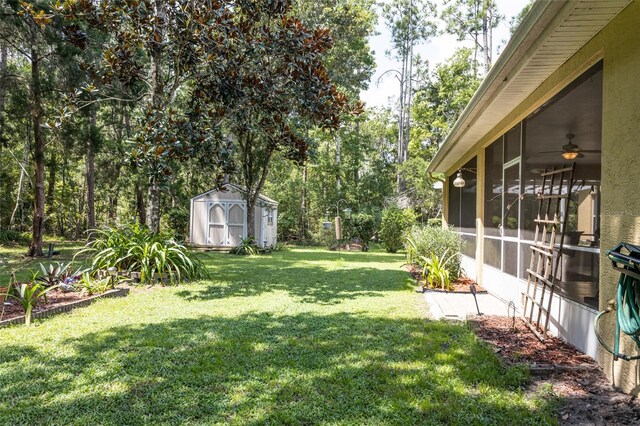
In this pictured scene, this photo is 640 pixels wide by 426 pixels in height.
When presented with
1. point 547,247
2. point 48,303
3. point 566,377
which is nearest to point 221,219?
point 48,303

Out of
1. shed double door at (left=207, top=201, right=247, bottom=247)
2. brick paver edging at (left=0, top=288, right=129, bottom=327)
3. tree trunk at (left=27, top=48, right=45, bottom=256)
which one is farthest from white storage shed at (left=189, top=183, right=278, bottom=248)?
brick paver edging at (left=0, top=288, right=129, bottom=327)

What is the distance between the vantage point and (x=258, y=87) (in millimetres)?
7770

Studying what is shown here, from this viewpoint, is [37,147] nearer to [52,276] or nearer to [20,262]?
[20,262]

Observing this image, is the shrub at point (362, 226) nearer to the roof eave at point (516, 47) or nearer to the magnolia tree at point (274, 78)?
the magnolia tree at point (274, 78)

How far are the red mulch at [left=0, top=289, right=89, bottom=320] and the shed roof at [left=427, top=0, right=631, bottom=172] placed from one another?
5.64m

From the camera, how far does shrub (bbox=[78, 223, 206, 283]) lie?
688 centimetres

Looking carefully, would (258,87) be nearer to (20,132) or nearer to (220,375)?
(220,375)

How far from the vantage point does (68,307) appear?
16.6 ft

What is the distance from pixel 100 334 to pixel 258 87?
531 cm

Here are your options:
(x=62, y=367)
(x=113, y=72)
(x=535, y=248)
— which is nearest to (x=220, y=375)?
(x=62, y=367)

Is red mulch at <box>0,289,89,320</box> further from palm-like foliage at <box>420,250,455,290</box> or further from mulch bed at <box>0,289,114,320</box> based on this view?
palm-like foliage at <box>420,250,455,290</box>

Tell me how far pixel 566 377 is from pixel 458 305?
8.69ft

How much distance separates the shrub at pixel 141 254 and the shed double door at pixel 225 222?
9.53m

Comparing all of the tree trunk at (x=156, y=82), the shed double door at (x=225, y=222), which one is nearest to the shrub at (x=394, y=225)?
the shed double door at (x=225, y=222)
